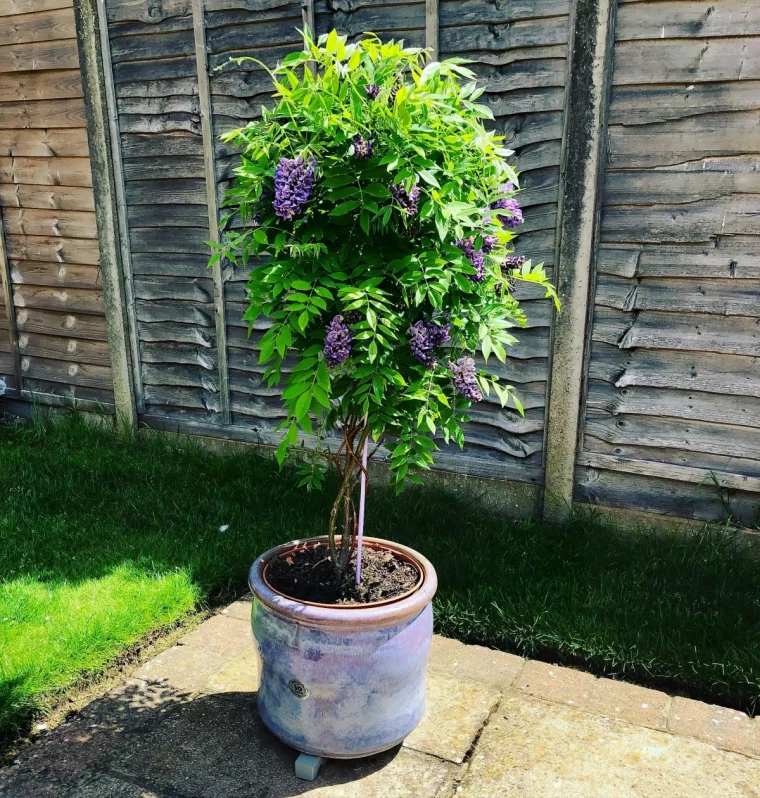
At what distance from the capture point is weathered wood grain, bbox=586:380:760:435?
398cm

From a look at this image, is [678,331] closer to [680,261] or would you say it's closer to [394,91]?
[680,261]

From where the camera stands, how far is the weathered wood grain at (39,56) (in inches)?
217

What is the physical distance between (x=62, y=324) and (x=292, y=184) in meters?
4.38

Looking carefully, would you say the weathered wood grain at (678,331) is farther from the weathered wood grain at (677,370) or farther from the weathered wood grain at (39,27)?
the weathered wood grain at (39,27)

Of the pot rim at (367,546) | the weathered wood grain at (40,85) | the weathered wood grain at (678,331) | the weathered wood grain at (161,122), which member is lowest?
the pot rim at (367,546)

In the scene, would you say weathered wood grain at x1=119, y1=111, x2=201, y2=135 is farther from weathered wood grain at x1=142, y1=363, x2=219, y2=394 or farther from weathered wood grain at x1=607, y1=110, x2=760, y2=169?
weathered wood grain at x1=607, y1=110, x2=760, y2=169

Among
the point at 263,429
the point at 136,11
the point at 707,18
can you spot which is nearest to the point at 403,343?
the point at 707,18

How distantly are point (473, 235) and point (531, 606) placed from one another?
6.38 ft

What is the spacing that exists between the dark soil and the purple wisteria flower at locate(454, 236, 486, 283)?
1148 millimetres

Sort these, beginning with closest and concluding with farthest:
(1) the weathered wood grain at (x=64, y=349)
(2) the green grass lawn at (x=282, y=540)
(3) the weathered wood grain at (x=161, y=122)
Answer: (2) the green grass lawn at (x=282, y=540) < (3) the weathered wood grain at (x=161, y=122) < (1) the weathered wood grain at (x=64, y=349)

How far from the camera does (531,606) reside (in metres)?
3.64

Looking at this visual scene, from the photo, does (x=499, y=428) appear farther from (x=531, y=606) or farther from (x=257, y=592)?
(x=257, y=592)

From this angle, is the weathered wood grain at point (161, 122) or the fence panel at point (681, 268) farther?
the weathered wood grain at point (161, 122)

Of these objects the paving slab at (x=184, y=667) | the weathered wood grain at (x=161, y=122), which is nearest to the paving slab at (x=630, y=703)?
the paving slab at (x=184, y=667)
